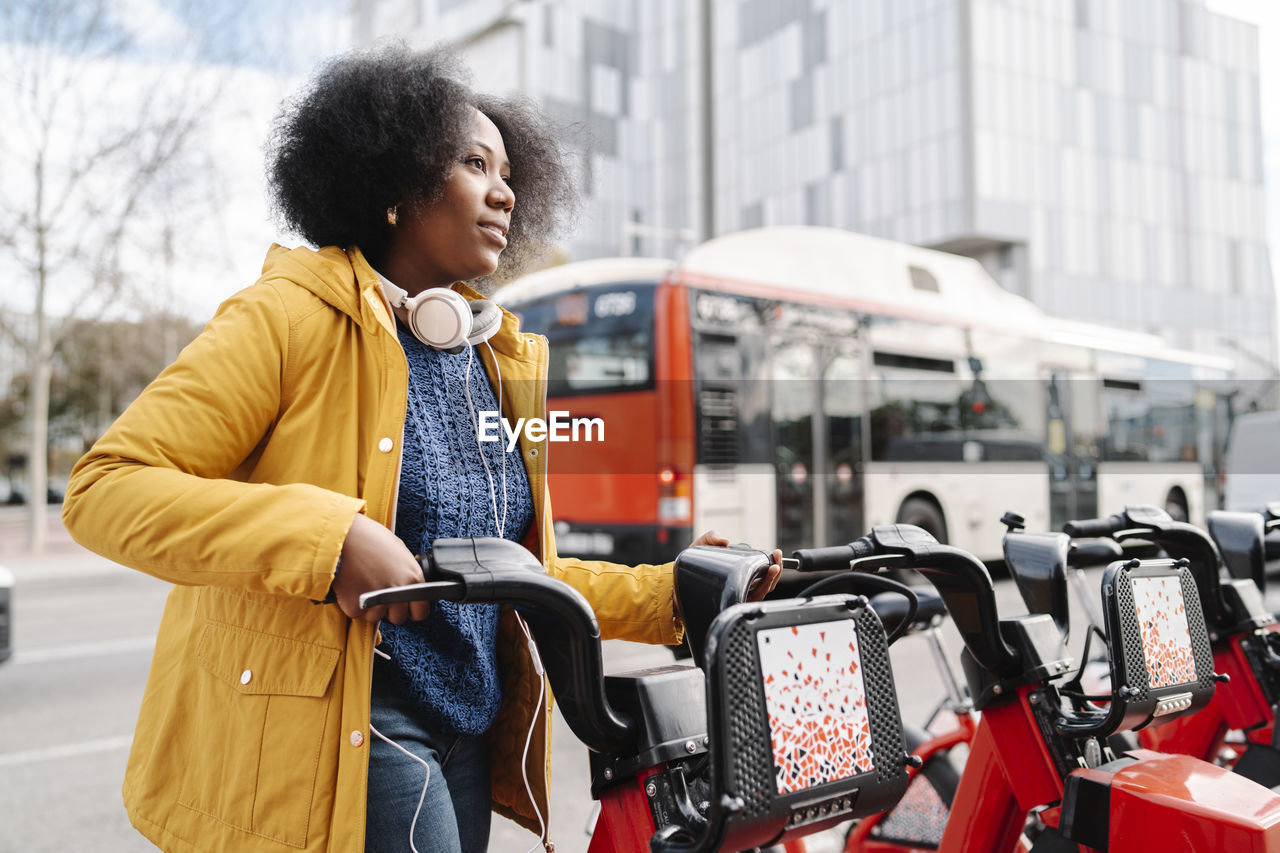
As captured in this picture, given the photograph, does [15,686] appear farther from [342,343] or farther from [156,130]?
[156,130]

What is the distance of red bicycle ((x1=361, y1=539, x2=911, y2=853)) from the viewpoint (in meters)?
1.10

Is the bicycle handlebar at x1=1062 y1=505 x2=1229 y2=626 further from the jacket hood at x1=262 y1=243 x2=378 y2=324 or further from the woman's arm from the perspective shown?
the woman's arm

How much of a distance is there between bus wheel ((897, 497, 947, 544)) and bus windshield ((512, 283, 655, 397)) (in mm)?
3400

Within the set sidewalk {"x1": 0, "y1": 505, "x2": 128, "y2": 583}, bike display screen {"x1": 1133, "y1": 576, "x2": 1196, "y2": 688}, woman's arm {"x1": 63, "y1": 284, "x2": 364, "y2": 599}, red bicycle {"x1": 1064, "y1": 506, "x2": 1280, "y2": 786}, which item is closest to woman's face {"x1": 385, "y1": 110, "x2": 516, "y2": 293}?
woman's arm {"x1": 63, "y1": 284, "x2": 364, "y2": 599}

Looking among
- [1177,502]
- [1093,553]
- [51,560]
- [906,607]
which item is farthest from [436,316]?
[51,560]

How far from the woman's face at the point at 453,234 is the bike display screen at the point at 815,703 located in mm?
896

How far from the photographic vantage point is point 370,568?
1.22 m

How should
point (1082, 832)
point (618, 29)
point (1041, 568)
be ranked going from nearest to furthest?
point (1082, 832)
point (1041, 568)
point (618, 29)

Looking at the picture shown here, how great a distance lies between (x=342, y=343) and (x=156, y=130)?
15401mm

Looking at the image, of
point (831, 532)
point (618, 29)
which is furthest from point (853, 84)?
point (831, 532)

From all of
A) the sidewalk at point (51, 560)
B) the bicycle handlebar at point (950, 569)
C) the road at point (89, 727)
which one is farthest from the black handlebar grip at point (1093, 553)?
the sidewalk at point (51, 560)

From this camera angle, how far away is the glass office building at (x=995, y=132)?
1286 inches

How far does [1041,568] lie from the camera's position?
2115 millimetres

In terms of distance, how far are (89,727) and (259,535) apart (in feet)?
16.6
